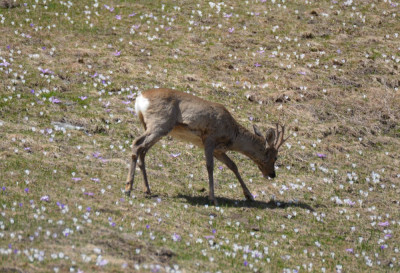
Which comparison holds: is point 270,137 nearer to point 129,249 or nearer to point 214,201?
point 214,201

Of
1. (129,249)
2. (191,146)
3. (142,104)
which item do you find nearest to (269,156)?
(191,146)

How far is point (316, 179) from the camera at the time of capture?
16797mm

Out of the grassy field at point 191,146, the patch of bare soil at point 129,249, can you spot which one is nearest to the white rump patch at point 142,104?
the grassy field at point 191,146

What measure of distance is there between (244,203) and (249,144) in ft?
5.03

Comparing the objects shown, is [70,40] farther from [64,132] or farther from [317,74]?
[317,74]

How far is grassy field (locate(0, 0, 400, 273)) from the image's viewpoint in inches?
434

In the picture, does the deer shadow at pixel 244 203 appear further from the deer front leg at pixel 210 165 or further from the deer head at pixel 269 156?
the deer head at pixel 269 156

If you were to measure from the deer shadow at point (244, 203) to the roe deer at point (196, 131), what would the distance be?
22 centimetres

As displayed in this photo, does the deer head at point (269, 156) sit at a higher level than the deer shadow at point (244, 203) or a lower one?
higher

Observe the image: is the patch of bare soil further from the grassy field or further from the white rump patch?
the white rump patch

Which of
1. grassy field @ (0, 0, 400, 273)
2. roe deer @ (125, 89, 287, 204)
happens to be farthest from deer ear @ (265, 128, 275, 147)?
grassy field @ (0, 0, 400, 273)

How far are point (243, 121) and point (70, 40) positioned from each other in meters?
7.29

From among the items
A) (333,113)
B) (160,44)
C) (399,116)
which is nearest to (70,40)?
(160,44)

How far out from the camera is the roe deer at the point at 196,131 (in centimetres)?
1378
